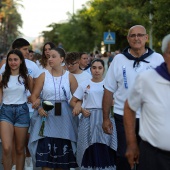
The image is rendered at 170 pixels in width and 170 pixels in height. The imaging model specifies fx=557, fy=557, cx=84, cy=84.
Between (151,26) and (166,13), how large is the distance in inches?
73.0

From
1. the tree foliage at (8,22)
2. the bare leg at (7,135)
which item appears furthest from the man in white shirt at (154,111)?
the tree foliage at (8,22)

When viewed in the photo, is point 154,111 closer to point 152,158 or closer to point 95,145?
point 152,158

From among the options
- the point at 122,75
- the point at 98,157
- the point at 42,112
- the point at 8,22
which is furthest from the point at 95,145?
the point at 8,22

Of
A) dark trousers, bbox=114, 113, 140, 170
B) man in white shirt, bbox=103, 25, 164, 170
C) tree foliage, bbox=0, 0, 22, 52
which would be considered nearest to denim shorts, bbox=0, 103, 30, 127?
man in white shirt, bbox=103, 25, 164, 170

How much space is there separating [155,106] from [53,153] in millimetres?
3311

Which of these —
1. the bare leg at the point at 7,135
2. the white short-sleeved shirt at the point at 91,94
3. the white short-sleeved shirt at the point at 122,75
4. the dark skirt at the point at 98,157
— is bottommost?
the dark skirt at the point at 98,157

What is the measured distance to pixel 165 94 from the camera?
177 inches

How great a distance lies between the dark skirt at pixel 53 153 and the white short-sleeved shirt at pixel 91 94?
62cm

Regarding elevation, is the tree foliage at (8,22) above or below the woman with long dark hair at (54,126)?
above

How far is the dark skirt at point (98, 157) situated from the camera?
7.58m

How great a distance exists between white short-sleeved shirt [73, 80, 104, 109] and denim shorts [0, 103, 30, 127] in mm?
749

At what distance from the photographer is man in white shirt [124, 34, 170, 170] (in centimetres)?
451

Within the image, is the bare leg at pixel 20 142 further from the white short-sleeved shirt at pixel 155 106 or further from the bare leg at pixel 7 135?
the white short-sleeved shirt at pixel 155 106

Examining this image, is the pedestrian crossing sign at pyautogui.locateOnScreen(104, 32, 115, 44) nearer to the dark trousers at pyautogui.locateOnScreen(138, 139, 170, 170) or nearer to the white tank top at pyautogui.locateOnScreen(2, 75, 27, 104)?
the white tank top at pyautogui.locateOnScreen(2, 75, 27, 104)
